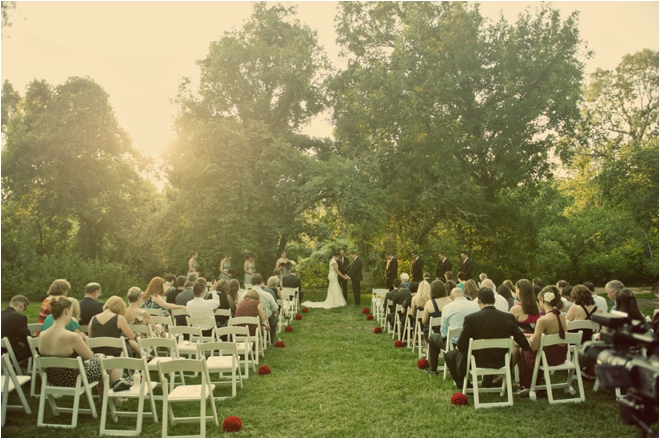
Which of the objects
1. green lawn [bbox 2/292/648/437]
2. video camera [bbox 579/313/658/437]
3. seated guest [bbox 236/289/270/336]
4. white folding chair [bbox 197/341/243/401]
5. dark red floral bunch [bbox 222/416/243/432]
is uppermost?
video camera [bbox 579/313/658/437]

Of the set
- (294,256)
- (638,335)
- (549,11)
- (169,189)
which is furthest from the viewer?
(294,256)

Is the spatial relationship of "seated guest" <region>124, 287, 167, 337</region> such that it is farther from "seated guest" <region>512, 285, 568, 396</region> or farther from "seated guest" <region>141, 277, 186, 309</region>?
"seated guest" <region>512, 285, 568, 396</region>

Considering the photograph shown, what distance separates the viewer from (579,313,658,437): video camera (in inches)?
116

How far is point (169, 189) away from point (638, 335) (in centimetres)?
1988

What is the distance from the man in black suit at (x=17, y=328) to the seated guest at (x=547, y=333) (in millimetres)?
6641

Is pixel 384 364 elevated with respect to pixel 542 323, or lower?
A: lower

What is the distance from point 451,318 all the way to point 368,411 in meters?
2.11

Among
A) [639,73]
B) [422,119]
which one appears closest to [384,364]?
[422,119]

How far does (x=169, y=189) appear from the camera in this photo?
20.9m

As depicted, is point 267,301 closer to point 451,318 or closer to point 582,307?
point 451,318

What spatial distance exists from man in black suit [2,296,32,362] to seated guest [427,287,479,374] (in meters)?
5.97

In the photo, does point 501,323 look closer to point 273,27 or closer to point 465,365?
point 465,365

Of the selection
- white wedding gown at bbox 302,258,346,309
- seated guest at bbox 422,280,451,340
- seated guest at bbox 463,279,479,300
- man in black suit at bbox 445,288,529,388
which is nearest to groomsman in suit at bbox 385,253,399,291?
white wedding gown at bbox 302,258,346,309

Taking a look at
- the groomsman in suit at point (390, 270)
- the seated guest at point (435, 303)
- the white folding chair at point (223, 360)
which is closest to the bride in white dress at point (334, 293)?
the groomsman in suit at point (390, 270)
